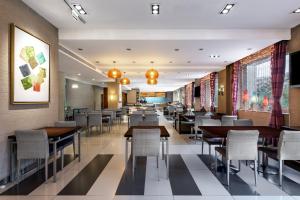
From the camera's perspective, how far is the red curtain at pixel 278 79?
5.27 m

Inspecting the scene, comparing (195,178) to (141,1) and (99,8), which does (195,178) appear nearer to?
(141,1)

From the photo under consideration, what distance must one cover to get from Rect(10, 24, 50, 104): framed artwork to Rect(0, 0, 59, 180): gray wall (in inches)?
3.8

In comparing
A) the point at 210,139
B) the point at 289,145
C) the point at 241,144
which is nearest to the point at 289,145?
the point at 289,145

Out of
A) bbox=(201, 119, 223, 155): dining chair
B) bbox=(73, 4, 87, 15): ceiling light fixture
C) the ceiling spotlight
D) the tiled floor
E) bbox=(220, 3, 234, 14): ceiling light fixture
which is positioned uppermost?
bbox=(73, 4, 87, 15): ceiling light fixture

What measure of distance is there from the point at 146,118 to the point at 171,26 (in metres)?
3.13

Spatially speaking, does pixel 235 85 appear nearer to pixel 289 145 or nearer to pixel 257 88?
pixel 257 88

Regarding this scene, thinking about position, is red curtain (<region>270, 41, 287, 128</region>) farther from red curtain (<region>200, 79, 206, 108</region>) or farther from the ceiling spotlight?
red curtain (<region>200, 79, 206, 108</region>)

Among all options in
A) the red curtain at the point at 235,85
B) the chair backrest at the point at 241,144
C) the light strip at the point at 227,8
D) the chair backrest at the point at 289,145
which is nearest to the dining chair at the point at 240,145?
the chair backrest at the point at 241,144

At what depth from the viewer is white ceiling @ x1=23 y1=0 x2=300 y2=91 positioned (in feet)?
12.8

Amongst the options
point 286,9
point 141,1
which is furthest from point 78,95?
point 286,9

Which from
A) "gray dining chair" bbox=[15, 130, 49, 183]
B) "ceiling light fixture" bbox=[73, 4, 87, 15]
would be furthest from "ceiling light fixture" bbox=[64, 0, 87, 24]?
"gray dining chair" bbox=[15, 130, 49, 183]

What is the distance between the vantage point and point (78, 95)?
1612 centimetres

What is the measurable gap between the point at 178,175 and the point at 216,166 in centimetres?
91

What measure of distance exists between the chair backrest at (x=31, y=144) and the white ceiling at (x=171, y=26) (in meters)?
2.36
